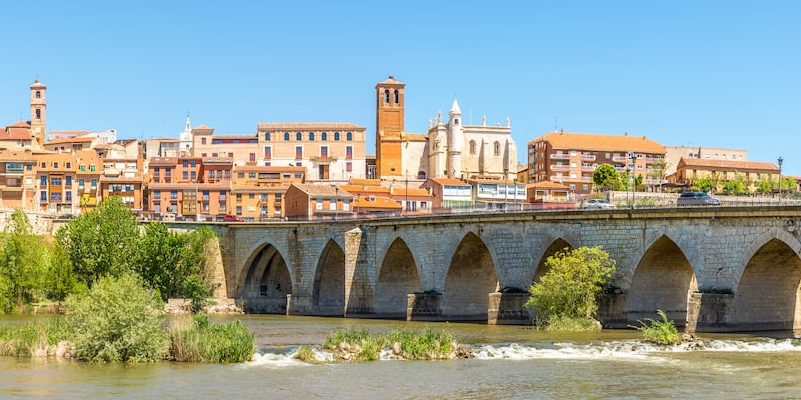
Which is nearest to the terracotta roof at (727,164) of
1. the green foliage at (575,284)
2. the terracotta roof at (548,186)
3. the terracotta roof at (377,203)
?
the terracotta roof at (548,186)

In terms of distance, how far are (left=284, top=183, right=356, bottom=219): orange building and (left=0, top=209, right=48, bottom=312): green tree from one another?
33424 mm

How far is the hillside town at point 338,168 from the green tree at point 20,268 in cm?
2952

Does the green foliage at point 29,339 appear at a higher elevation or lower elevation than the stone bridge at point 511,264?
lower

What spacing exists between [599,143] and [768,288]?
10097 centimetres

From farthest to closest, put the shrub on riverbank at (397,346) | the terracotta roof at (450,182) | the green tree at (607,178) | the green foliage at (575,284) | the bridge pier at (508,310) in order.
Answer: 1. the terracotta roof at (450,182)
2. the green tree at (607,178)
3. the bridge pier at (508,310)
4. the green foliage at (575,284)
5. the shrub on riverbank at (397,346)

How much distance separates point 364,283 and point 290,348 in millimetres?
33319

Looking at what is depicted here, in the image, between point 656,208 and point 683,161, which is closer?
point 656,208

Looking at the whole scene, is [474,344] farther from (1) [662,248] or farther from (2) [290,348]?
(1) [662,248]

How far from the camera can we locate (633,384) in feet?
133

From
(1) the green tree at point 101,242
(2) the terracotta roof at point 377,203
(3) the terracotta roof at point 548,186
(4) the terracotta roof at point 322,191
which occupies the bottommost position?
(1) the green tree at point 101,242

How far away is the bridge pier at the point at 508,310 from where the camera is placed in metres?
67.7

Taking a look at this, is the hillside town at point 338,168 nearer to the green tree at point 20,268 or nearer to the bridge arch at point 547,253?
the green tree at point 20,268

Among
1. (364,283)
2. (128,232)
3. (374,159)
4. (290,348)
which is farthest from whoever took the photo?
(374,159)

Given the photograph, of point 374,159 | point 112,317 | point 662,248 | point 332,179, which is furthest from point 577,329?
point 374,159
